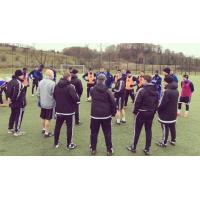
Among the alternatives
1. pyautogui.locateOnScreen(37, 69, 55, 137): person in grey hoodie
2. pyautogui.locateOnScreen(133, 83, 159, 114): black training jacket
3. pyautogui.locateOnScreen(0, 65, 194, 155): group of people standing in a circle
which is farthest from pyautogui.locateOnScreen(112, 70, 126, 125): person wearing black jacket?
pyautogui.locateOnScreen(133, 83, 159, 114): black training jacket

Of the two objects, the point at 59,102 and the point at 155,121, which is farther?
the point at 155,121

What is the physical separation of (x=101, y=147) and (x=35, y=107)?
5419mm

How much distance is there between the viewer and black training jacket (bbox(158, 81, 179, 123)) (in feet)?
17.5

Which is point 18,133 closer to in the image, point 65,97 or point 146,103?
point 65,97

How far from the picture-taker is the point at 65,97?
518 cm

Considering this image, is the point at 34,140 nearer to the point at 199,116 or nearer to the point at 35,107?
the point at 35,107

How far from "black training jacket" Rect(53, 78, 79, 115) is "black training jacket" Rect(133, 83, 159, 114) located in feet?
4.39

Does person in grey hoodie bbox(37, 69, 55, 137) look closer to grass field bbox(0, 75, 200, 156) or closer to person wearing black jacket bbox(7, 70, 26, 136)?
person wearing black jacket bbox(7, 70, 26, 136)

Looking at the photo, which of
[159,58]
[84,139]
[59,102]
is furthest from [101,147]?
[159,58]

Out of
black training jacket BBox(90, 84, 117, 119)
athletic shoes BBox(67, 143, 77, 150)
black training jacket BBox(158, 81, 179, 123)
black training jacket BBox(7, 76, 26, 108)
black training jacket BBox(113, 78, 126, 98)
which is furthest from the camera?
black training jacket BBox(113, 78, 126, 98)

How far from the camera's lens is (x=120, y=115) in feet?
26.1

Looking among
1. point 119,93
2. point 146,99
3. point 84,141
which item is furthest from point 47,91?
point 119,93

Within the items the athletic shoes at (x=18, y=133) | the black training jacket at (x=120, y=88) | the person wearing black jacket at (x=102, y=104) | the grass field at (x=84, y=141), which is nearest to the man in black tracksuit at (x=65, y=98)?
the person wearing black jacket at (x=102, y=104)

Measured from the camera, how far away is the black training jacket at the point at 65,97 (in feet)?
16.9
